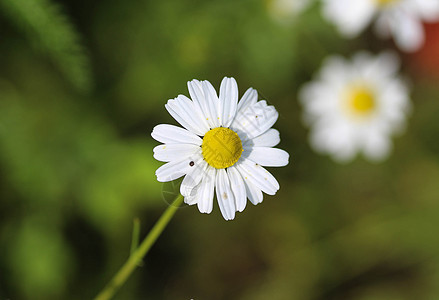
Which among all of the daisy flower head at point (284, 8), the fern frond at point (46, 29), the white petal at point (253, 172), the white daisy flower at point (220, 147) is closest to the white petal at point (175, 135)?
the white daisy flower at point (220, 147)

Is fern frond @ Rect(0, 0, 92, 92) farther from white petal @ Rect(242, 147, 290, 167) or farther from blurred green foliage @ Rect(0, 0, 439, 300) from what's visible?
white petal @ Rect(242, 147, 290, 167)

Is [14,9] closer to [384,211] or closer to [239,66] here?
[239,66]

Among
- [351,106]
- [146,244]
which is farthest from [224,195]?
[351,106]

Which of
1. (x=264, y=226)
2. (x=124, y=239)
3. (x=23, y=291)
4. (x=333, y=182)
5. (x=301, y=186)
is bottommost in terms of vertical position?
(x=23, y=291)

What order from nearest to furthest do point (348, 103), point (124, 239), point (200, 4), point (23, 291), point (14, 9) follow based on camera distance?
1. point (14, 9)
2. point (23, 291)
3. point (124, 239)
4. point (200, 4)
5. point (348, 103)

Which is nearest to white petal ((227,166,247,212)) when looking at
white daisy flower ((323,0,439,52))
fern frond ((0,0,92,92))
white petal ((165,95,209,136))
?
white petal ((165,95,209,136))

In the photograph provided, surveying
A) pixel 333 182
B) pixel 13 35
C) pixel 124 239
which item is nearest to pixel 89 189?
pixel 124 239
